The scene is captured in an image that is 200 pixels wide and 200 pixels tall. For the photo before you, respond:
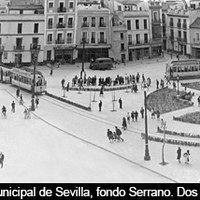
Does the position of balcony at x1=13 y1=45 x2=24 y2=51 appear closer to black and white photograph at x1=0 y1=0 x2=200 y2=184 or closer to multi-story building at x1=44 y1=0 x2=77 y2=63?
black and white photograph at x1=0 y1=0 x2=200 y2=184

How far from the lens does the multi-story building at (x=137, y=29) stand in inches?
2753

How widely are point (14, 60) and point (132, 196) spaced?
49.0 metres

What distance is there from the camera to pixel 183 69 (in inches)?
2135

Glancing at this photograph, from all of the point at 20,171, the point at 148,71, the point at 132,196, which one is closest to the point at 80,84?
the point at 148,71

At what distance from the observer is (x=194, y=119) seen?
110 ft

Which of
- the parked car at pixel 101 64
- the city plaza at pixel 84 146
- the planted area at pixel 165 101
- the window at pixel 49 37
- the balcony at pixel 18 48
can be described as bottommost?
the city plaza at pixel 84 146

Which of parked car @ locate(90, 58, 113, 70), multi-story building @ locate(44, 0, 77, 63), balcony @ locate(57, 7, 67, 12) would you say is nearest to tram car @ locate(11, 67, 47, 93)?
parked car @ locate(90, 58, 113, 70)

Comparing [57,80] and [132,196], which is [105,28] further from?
[132,196]

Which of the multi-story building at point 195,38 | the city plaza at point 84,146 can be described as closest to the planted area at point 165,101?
the city plaza at point 84,146

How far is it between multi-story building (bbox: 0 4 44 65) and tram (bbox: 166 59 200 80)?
67.9 feet

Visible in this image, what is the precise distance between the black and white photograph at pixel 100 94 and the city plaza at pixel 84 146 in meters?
0.06

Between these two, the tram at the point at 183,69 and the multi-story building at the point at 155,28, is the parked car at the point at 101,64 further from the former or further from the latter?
the multi-story building at the point at 155,28

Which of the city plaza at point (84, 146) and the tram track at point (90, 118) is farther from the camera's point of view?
the tram track at point (90, 118)

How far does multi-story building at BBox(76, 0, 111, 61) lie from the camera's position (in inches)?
2630
